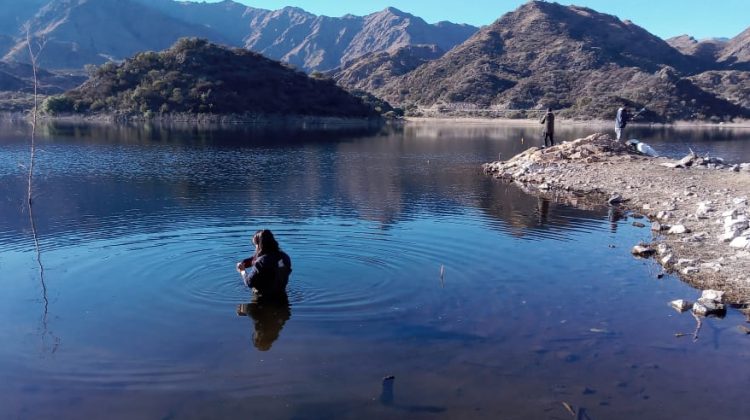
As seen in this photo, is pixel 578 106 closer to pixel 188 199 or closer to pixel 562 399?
pixel 188 199

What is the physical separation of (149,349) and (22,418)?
2071mm

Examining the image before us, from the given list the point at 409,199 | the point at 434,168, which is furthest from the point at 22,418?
the point at 434,168

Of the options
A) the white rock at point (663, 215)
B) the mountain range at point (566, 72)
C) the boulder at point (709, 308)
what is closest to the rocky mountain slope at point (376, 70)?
the mountain range at point (566, 72)

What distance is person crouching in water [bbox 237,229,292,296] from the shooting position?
1069 centimetres

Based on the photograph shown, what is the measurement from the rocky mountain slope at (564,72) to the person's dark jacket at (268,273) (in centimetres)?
9852

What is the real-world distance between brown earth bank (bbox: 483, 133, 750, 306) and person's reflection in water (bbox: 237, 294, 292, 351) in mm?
7496

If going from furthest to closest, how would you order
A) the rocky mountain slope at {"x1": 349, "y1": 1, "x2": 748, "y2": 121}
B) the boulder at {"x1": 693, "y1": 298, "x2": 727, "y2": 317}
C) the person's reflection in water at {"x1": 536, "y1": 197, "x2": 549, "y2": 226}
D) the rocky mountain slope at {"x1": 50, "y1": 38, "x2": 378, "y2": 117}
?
the rocky mountain slope at {"x1": 349, "y1": 1, "x2": 748, "y2": 121}
the rocky mountain slope at {"x1": 50, "y1": 38, "x2": 378, "y2": 117}
the person's reflection in water at {"x1": 536, "y1": 197, "x2": 549, "y2": 226}
the boulder at {"x1": 693, "y1": 298, "x2": 727, "y2": 317}

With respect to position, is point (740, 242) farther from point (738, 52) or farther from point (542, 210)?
point (738, 52)

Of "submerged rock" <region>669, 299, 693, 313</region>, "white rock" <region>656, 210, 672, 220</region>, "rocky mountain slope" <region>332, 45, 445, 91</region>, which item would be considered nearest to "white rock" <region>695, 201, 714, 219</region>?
"white rock" <region>656, 210, 672, 220</region>

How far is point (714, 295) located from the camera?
10.6 m

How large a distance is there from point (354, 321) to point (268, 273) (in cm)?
178

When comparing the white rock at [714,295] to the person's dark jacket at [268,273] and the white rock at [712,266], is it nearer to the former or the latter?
the white rock at [712,266]

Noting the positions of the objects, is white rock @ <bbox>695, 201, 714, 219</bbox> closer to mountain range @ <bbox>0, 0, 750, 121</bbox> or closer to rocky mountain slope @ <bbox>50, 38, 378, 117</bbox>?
rocky mountain slope @ <bbox>50, 38, 378, 117</bbox>

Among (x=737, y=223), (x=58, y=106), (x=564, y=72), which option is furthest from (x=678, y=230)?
(x=564, y=72)
